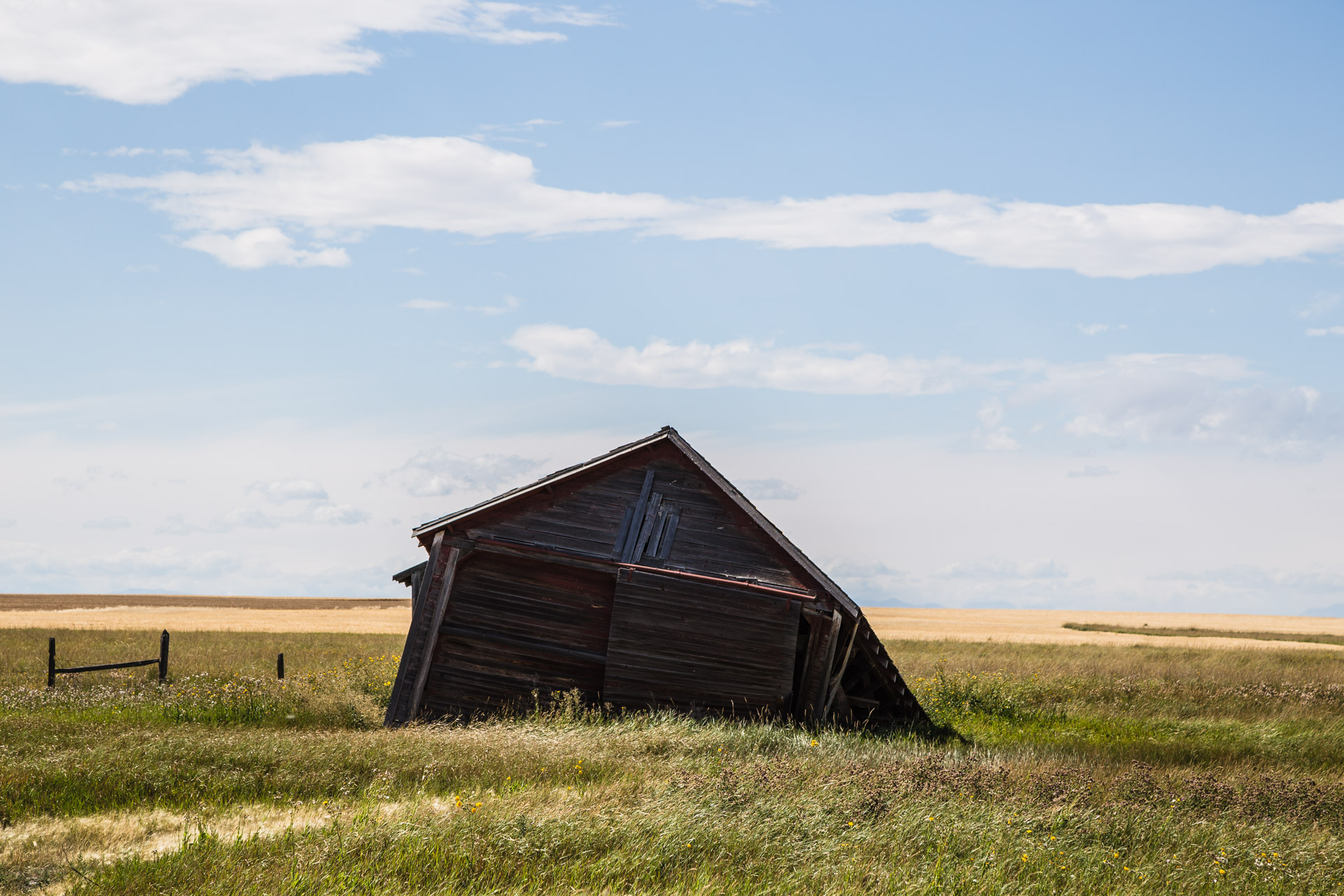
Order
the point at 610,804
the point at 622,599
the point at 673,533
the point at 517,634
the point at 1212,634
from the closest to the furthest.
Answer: the point at 610,804
the point at 622,599
the point at 517,634
the point at 673,533
the point at 1212,634

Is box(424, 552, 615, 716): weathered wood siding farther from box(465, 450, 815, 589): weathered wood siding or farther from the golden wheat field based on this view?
the golden wheat field

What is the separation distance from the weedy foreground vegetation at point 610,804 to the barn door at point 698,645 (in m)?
0.59

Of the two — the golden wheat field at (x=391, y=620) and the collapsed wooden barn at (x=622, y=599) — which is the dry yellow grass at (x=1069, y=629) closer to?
the golden wheat field at (x=391, y=620)

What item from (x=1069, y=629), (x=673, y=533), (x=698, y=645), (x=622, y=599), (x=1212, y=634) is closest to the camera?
(x=622, y=599)

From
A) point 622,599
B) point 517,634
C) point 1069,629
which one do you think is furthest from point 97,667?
point 1069,629

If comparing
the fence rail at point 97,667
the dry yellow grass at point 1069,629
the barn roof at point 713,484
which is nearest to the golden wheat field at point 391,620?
the dry yellow grass at point 1069,629

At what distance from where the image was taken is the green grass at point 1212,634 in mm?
48844

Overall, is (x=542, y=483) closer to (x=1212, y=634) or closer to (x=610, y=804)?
(x=610, y=804)

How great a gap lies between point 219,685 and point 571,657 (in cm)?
739

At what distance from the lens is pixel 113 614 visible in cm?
6012

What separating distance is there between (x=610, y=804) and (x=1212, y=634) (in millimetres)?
54422

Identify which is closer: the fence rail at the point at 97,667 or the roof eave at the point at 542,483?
the roof eave at the point at 542,483

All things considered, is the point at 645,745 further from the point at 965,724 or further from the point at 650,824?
the point at 965,724

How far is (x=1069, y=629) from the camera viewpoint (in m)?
57.1
